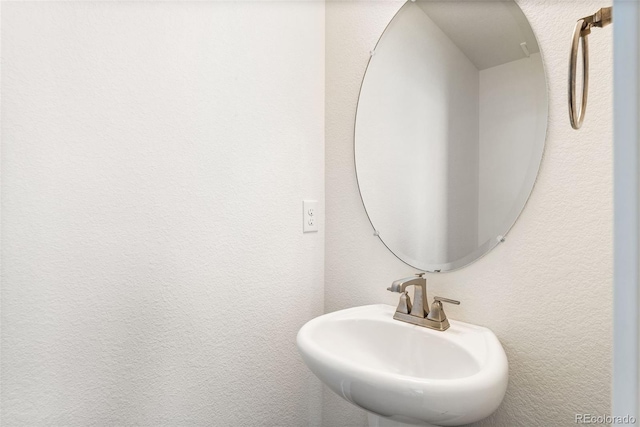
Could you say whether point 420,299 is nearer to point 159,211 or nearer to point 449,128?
point 449,128

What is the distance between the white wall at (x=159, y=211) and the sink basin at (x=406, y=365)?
293 mm

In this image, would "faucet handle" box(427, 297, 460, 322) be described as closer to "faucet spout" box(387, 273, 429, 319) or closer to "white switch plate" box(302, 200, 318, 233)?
"faucet spout" box(387, 273, 429, 319)

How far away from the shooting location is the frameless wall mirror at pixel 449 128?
904 millimetres

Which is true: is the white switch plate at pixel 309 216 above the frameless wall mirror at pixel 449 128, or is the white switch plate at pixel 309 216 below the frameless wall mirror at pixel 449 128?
below

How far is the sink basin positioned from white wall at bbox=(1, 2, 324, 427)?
0.96 feet

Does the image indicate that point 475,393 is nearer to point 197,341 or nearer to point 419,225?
point 419,225

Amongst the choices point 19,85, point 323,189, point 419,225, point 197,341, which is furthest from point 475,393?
point 19,85

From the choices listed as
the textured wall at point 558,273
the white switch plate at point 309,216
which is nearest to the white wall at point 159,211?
the white switch plate at point 309,216

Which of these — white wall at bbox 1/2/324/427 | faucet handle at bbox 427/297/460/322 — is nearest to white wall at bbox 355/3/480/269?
faucet handle at bbox 427/297/460/322

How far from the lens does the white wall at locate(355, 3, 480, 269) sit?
101 centimetres

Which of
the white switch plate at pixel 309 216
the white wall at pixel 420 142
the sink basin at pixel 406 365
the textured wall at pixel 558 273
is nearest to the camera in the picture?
the sink basin at pixel 406 365

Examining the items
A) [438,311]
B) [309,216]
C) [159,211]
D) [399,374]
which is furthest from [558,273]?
[159,211]

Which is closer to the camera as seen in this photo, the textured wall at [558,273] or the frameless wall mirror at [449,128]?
the textured wall at [558,273]

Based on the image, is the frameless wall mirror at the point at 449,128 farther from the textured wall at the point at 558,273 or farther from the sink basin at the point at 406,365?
the sink basin at the point at 406,365
